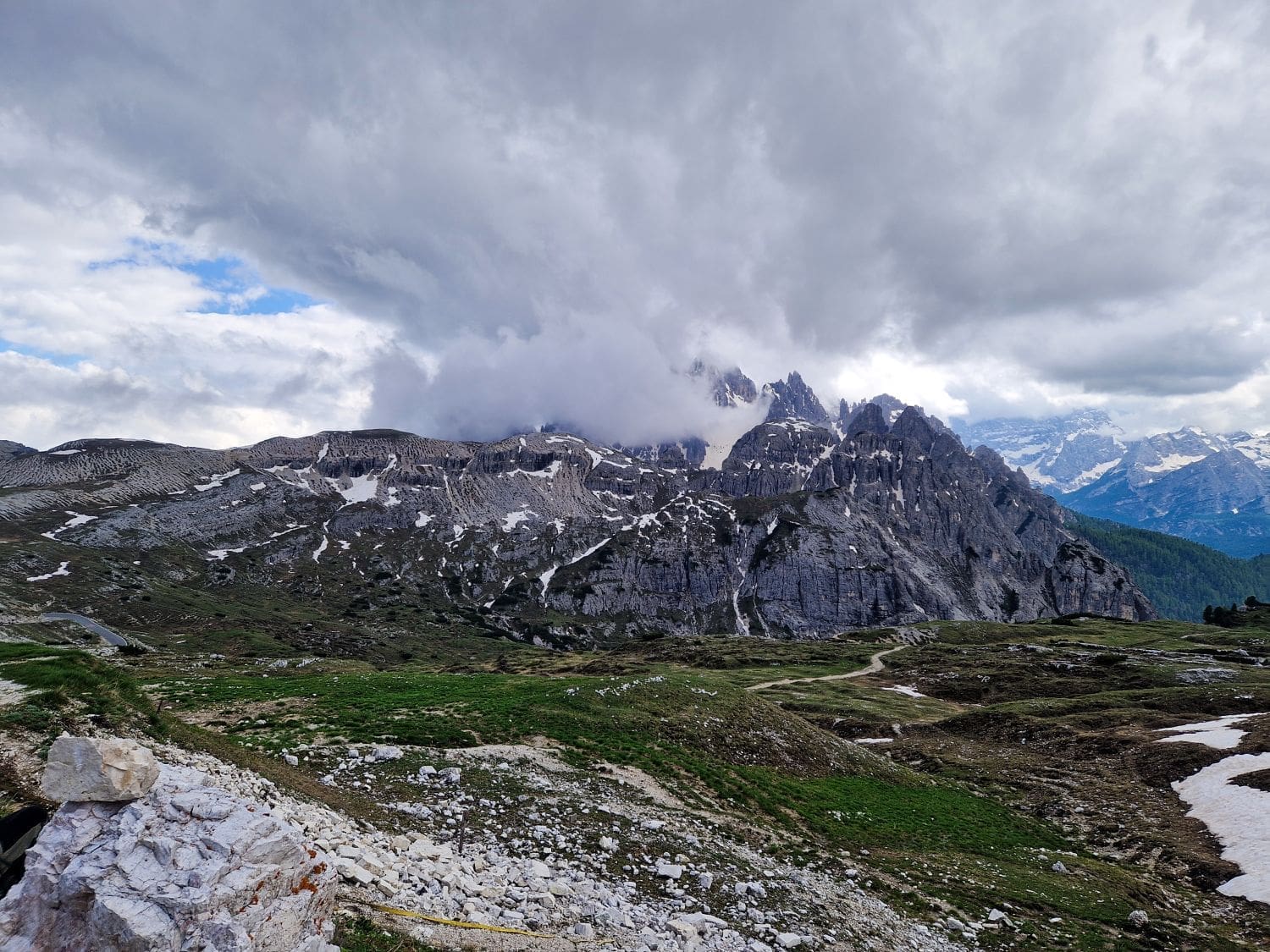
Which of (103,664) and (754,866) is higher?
(103,664)

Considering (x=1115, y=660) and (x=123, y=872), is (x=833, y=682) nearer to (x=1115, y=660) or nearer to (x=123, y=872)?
(x=1115, y=660)

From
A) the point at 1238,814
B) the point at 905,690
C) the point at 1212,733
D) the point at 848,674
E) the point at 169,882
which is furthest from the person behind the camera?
the point at 848,674

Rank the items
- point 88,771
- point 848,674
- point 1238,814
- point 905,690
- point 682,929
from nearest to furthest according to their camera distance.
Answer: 1. point 88,771
2. point 682,929
3. point 1238,814
4. point 905,690
5. point 848,674

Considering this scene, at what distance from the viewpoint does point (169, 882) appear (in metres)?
9.72

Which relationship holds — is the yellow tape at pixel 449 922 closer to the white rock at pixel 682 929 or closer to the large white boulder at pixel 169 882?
the large white boulder at pixel 169 882

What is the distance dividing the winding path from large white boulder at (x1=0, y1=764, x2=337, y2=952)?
3215 inches

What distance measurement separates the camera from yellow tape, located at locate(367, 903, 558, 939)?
42.5ft

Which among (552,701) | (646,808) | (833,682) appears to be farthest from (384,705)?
(833,682)

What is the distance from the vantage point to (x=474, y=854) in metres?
18.0

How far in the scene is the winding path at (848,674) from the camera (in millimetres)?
100156

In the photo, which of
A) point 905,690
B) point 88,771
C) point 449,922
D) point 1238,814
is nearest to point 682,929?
point 449,922

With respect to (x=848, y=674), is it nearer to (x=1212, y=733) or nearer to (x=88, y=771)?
(x=1212, y=733)

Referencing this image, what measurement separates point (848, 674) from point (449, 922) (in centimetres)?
12287

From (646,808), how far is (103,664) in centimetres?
2350
